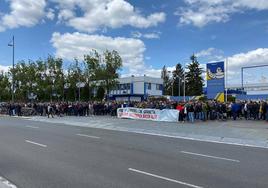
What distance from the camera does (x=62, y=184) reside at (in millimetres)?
8398

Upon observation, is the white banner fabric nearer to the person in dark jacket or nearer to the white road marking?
the person in dark jacket

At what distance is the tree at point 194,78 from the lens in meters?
119

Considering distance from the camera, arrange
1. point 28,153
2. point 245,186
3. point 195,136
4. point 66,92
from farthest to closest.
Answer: point 66,92, point 195,136, point 28,153, point 245,186

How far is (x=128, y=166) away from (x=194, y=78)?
109727 mm

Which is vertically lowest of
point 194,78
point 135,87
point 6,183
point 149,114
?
point 6,183

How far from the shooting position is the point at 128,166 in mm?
10719

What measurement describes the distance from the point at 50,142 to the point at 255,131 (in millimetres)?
12092

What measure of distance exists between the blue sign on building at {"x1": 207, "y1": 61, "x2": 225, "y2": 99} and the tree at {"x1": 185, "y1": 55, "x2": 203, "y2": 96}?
8206 cm

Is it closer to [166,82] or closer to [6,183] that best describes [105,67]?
[6,183]

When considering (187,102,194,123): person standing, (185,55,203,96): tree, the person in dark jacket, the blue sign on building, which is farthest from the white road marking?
(185,55,203,96): tree

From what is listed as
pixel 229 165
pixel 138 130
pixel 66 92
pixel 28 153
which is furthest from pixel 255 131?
pixel 66 92

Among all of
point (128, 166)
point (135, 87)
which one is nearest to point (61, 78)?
point (135, 87)

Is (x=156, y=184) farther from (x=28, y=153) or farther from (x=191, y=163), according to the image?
(x=28, y=153)

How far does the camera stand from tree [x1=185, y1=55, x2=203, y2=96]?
119 metres
